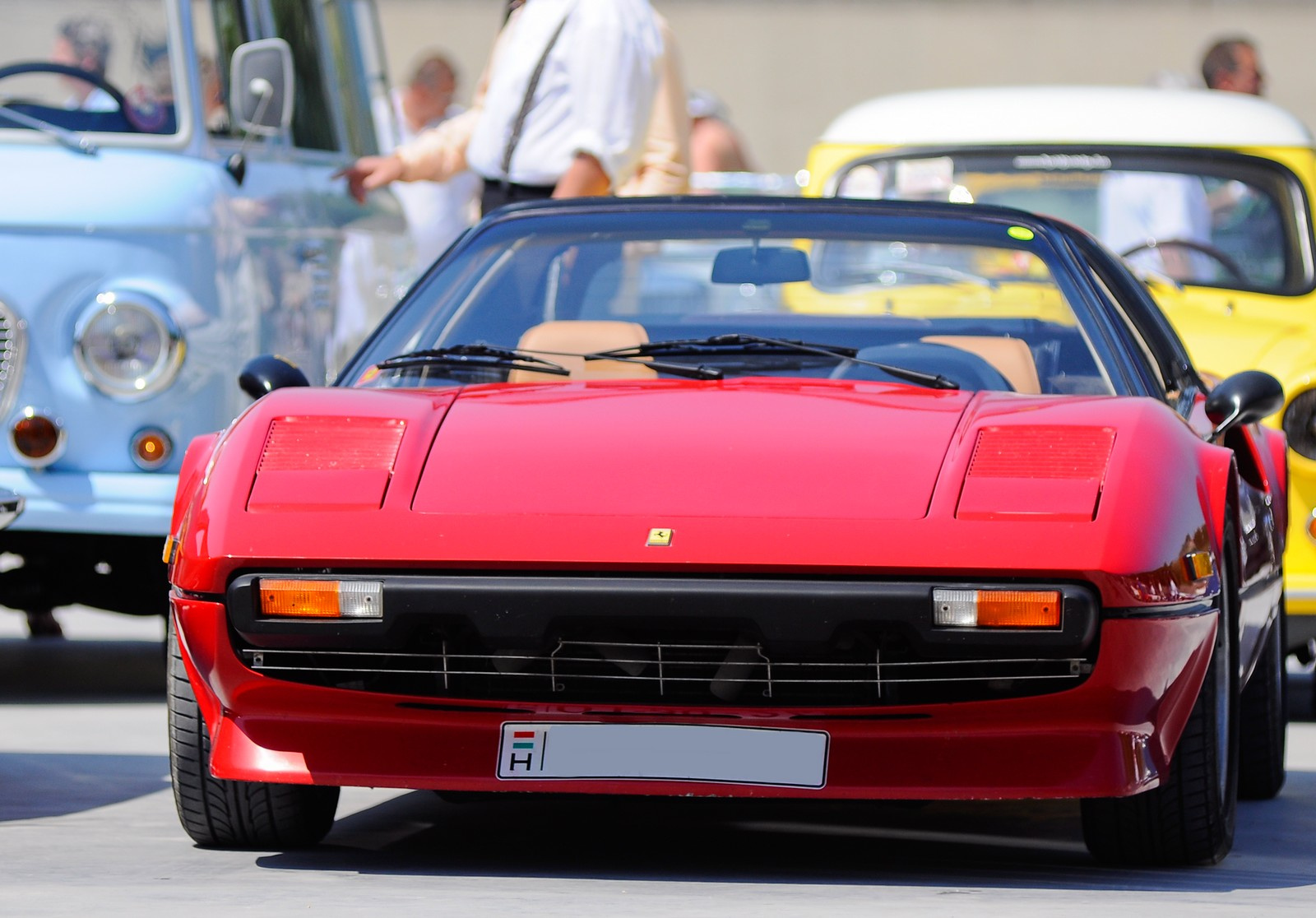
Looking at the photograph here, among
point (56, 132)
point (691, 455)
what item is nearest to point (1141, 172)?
point (56, 132)

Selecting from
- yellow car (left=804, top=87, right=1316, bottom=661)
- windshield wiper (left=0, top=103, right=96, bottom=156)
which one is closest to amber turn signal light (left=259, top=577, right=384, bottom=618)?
windshield wiper (left=0, top=103, right=96, bottom=156)

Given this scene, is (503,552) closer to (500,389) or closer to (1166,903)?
(500,389)

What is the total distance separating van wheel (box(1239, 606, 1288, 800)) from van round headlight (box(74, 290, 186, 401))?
124 inches

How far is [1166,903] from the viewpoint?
4.03m

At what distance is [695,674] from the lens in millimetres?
4055

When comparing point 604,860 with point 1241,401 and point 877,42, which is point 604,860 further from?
point 877,42

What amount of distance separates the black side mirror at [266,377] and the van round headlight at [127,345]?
1.99 m

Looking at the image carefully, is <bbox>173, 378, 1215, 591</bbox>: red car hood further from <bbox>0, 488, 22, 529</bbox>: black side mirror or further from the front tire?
<bbox>0, 488, 22, 529</bbox>: black side mirror

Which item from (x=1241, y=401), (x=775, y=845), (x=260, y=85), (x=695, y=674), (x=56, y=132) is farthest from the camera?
(x=260, y=85)

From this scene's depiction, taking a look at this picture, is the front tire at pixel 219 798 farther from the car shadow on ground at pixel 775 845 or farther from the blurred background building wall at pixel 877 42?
the blurred background building wall at pixel 877 42

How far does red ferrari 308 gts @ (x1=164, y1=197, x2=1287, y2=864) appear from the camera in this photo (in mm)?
3977

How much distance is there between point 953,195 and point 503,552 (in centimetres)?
472

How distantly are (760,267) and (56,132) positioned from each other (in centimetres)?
293

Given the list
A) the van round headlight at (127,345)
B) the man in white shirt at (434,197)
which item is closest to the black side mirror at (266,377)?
the van round headlight at (127,345)
